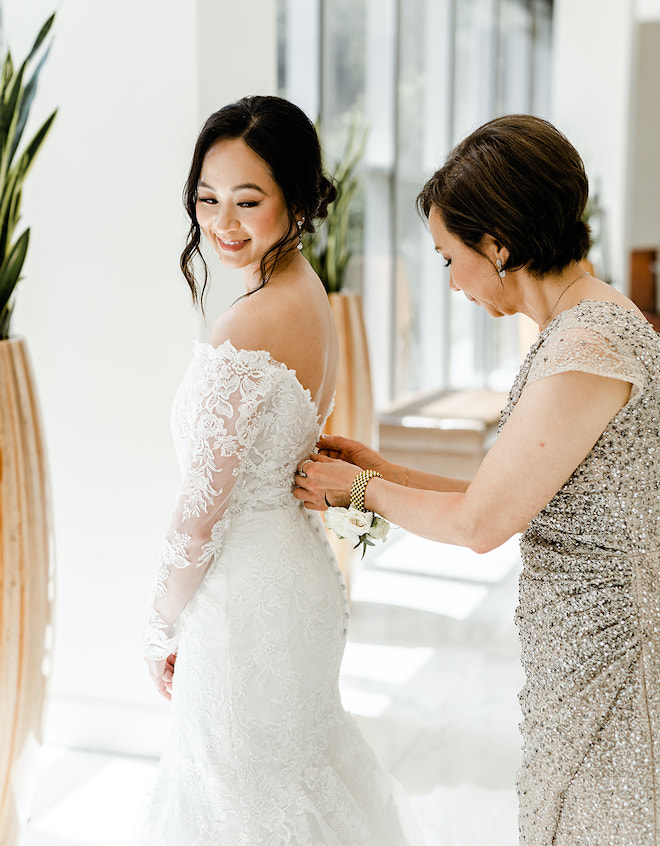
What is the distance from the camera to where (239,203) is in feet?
5.70

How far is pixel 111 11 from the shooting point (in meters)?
2.65

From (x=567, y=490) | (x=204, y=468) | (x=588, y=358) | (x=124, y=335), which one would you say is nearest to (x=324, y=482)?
(x=204, y=468)

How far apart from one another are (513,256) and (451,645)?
8.89 ft

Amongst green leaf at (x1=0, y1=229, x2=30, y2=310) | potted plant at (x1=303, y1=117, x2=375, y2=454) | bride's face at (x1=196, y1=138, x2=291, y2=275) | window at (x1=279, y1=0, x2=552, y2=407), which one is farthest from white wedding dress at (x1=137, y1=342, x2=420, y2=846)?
window at (x1=279, y1=0, x2=552, y2=407)

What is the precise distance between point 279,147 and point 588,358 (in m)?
0.72

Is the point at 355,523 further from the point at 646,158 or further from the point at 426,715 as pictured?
the point at 646,158

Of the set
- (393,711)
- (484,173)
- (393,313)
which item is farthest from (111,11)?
(393,313)

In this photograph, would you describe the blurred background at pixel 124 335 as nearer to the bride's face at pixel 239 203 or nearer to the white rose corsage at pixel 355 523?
the bride's face at pixel 239 203

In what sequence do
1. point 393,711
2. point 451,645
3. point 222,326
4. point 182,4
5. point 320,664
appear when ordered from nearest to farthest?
point 222,326
point 320,664
point 182,4
point 393,711
point 451,645

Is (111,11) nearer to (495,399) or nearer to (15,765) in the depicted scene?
(15,765)

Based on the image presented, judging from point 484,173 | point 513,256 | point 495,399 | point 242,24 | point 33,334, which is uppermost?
point 242,24

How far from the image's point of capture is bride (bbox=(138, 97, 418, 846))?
1.70 metres

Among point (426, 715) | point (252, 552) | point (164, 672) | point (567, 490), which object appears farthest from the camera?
point (426, 715)

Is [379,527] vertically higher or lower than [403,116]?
lower
